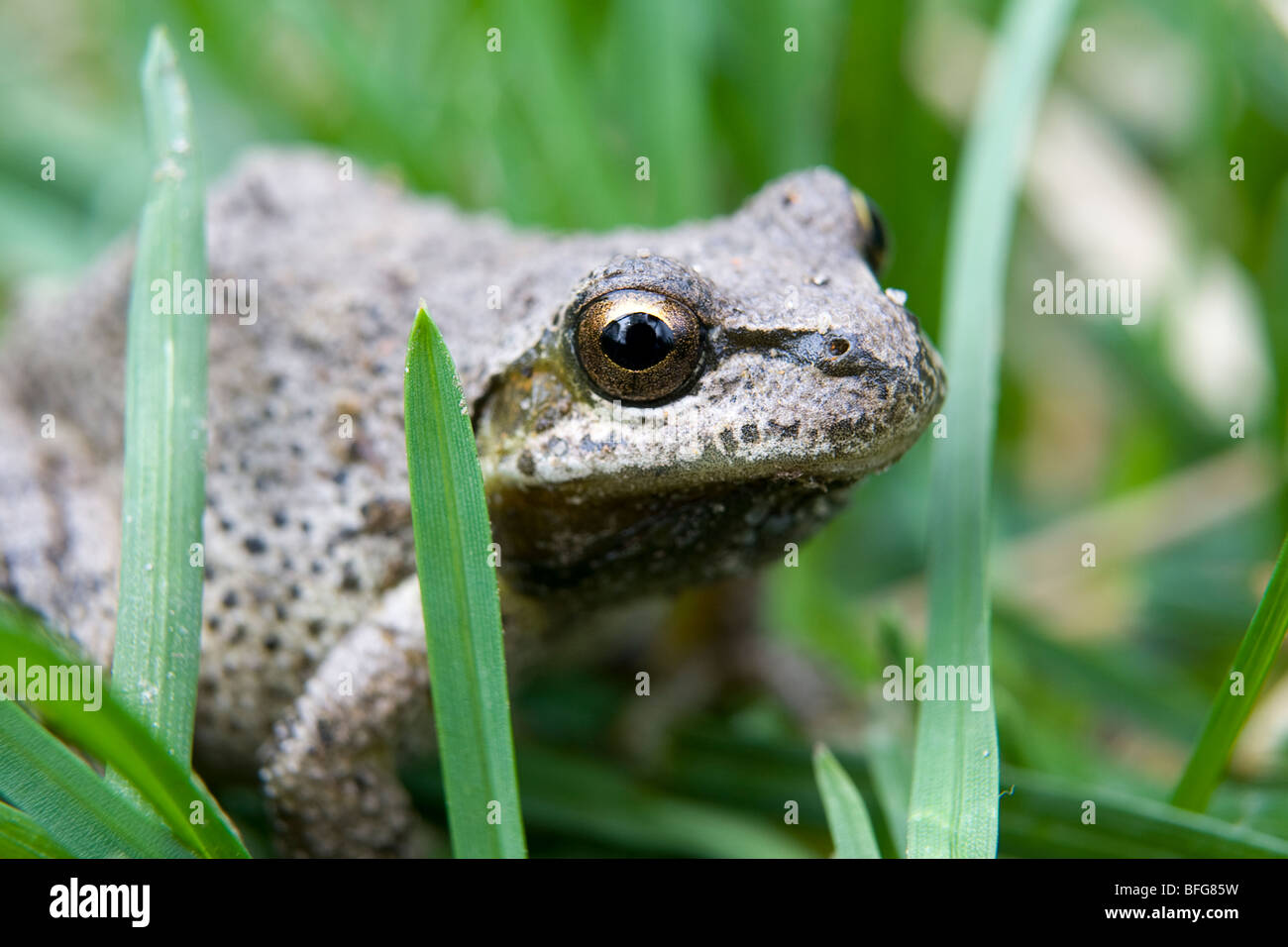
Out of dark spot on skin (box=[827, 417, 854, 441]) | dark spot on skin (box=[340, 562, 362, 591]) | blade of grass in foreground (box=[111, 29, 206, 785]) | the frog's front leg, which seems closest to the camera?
blade of grass in foreground (box=[111, 29, 206, 785])

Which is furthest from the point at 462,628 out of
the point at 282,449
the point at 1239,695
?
the point at 1239,695

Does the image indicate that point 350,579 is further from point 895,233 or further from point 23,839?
point 895,233

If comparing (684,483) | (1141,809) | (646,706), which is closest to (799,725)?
(646,706)

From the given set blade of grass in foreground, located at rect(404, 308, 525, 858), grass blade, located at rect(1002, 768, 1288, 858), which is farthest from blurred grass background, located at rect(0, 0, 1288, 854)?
blade of grass in foreground, located at rect(404, 308, 525, 858)

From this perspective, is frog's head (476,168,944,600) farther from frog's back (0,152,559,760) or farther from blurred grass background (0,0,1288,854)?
blurred grass background (0,0,1288,854)

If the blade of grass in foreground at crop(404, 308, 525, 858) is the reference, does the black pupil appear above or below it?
above
